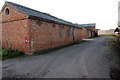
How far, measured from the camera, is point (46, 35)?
31.0 feet

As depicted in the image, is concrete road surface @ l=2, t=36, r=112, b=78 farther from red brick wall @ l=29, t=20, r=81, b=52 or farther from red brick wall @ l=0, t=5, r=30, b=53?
red brick wall @ l=29, t=20, r=81, b=52

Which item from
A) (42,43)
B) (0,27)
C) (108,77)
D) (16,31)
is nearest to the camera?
(108,77)

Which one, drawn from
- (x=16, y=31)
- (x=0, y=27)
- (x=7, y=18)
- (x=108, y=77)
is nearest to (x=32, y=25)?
(x=16, y=31)

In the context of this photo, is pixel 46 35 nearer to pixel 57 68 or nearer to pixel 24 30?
pixel 24 30

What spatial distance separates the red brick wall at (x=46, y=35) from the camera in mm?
7941

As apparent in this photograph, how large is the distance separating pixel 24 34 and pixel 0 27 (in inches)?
177

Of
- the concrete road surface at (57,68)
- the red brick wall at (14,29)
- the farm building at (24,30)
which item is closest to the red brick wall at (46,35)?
the farm building at (24,30)

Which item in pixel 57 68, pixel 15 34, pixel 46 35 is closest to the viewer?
pixel 57 68

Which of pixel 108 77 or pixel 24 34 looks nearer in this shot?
pixel 108 77

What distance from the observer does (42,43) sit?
8867 mm

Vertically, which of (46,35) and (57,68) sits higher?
(46,35)

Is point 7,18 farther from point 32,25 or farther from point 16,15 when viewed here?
point 32,25

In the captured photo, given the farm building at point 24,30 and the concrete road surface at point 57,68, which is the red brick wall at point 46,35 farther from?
the concrete road surface at point 57,68

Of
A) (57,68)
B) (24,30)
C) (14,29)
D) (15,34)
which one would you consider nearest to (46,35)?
(24,30)
